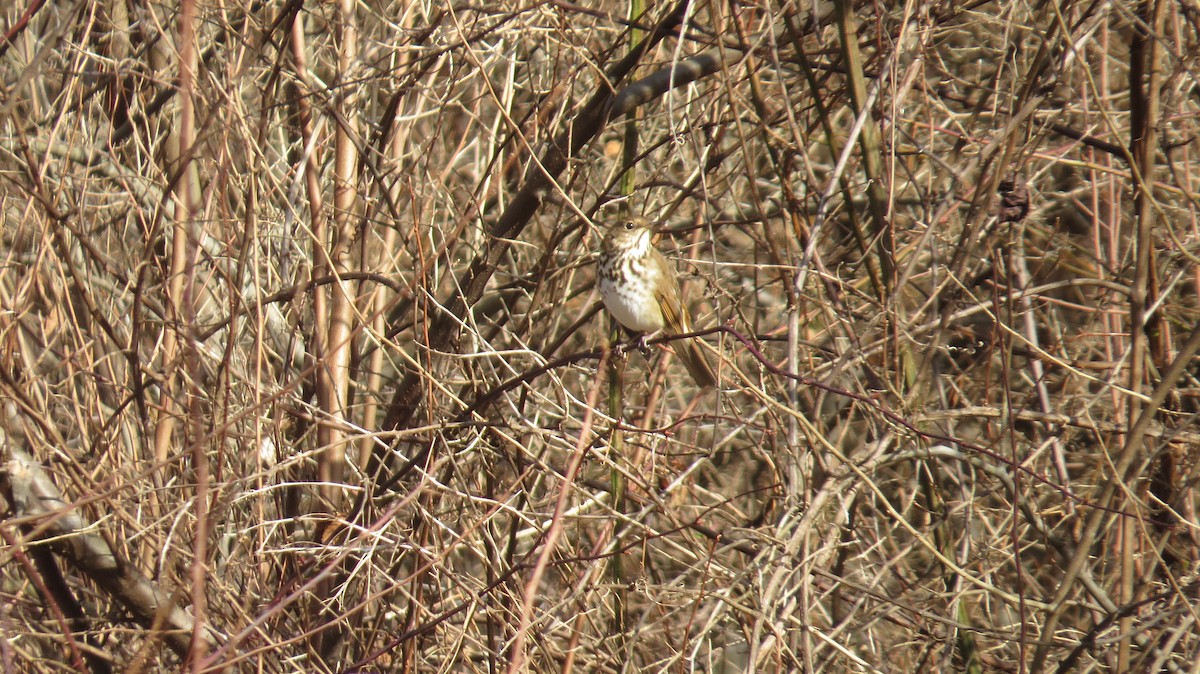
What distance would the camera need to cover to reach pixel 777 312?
231 inches

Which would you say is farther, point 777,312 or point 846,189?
point 777,312

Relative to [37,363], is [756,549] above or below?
below

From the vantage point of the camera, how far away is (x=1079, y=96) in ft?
15.4

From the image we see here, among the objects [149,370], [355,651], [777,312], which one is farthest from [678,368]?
[149,370]

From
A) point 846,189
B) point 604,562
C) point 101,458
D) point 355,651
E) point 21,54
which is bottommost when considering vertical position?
point 355,651

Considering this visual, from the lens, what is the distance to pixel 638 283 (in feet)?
15.6

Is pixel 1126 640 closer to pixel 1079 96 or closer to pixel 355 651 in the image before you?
pixel 1079 96

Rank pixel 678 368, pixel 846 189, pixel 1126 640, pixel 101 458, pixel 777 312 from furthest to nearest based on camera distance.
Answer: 1. pixel 678 368
2. pixel 777 312
3. pixel 846 189
4. pixel 101 458
5. pixel 1126 640

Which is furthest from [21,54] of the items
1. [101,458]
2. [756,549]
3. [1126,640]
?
[1126,640]

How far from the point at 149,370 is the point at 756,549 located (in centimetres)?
208

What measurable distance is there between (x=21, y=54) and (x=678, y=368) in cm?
325

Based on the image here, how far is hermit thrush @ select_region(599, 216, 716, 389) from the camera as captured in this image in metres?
4.66

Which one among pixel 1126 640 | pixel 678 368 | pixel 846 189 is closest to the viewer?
pixel 1126 640

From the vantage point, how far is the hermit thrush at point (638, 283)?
183 inches
